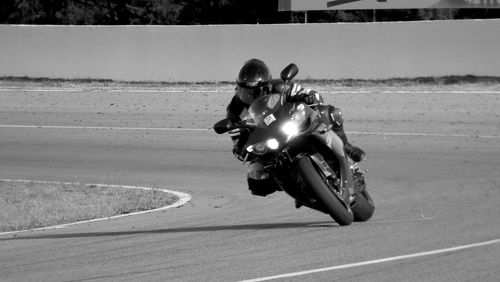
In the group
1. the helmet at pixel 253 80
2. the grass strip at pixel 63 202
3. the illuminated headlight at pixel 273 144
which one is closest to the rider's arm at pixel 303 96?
the helmet at pixel 253 80

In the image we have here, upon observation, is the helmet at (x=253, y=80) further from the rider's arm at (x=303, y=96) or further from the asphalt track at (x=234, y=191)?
the asphalt track at (x=234, y=191)

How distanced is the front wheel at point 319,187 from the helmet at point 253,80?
765 millimetres

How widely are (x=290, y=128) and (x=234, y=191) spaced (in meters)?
4.39

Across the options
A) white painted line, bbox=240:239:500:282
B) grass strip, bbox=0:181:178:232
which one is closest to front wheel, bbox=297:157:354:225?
white painted line, bbox=240:239:500:282

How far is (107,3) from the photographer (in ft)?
118

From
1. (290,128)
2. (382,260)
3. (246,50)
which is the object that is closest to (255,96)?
(290,128)

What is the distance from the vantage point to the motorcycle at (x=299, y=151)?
8.91 metres

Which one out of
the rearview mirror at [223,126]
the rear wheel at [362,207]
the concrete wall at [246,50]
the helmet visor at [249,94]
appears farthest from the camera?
the concrete wall at [246,50]

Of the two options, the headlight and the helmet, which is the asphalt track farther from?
the helmet

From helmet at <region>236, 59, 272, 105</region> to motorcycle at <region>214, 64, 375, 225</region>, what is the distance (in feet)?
0.55

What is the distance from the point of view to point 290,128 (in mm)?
8961

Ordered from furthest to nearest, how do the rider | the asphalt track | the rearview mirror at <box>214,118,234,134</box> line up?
the rider < the rearview mirror at <box>214,118,234,134</box> < the asphalt track

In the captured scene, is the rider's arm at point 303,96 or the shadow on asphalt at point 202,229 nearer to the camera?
the rider's arm at point 303,96

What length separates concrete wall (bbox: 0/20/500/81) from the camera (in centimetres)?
→ 2359
